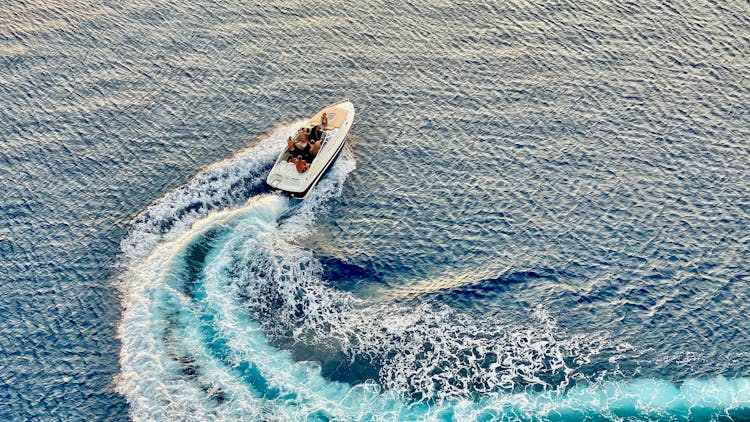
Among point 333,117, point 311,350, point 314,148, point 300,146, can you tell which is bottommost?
point 311,350

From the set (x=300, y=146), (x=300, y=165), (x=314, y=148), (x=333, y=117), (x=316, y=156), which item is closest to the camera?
(x=300, y=165)

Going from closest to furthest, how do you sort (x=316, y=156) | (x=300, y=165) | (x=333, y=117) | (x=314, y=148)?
(x=300, y=165)
(x=316, y=156)
(x=314, y=148)
(x=333, y=117)

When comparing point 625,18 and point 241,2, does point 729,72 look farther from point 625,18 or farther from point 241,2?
point 241,2

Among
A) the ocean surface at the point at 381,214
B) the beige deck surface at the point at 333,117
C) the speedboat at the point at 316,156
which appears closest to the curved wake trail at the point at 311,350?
the ocean surface at the point at 381,214

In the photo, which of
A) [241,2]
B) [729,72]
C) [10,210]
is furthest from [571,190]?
[10,210]

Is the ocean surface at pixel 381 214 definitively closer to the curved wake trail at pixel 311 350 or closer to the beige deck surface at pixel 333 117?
the curved wake trail at pixel 311 350

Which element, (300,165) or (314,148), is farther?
(314,148)

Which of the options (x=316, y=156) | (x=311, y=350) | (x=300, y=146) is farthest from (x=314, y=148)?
(x=311, y=350)

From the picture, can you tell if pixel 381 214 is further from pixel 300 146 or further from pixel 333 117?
pixel 333 117
